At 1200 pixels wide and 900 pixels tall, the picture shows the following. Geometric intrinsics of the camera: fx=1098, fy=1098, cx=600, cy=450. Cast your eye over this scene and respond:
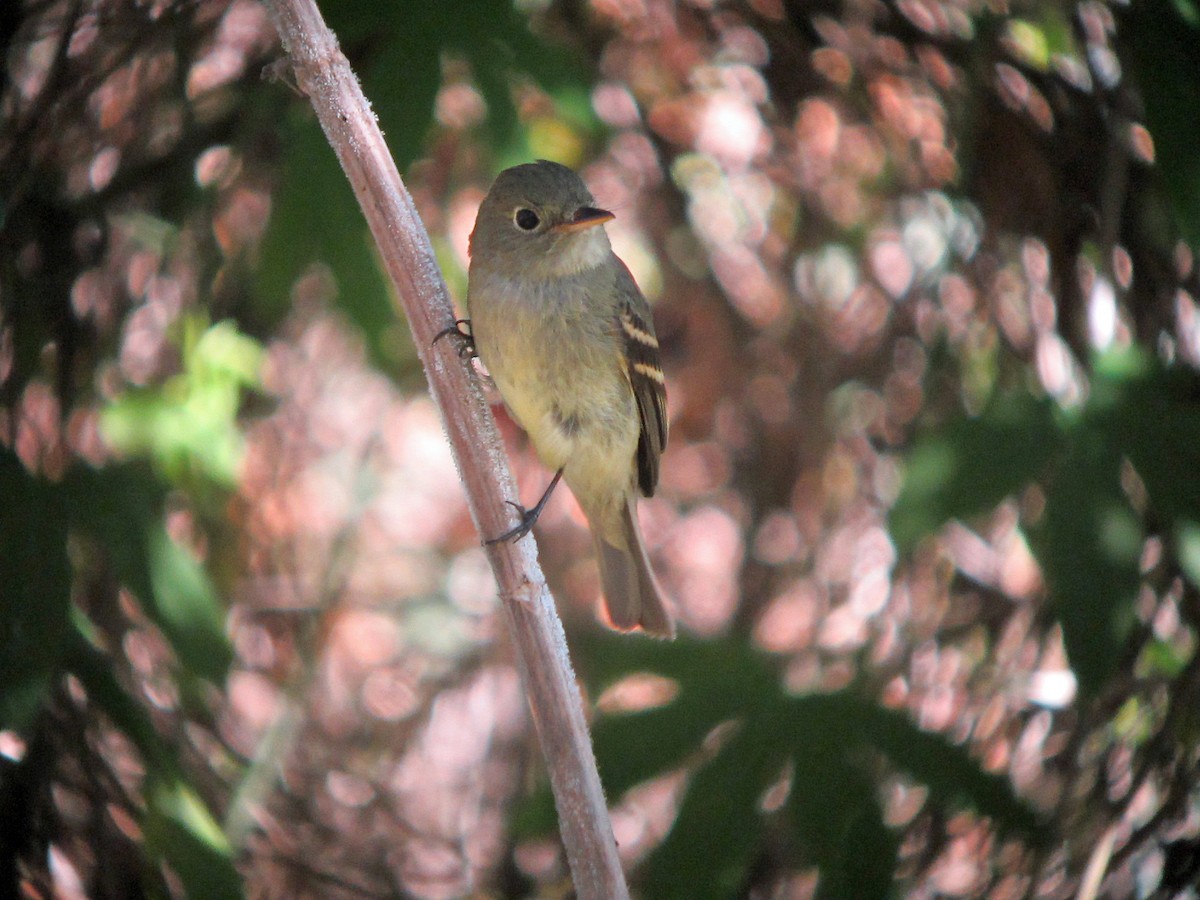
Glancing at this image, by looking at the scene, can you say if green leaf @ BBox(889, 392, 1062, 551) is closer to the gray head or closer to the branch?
the branch

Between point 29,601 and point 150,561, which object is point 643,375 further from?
point 29,601

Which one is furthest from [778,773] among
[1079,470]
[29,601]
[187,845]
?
[29,601]

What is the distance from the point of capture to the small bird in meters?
2.50

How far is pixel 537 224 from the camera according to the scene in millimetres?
2553

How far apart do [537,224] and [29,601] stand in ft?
4.34

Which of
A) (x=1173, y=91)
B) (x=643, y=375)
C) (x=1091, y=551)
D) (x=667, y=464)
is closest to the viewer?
(x=1091, y=551)

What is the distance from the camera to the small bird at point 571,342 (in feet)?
8.21

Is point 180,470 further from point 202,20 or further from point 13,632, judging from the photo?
point 202,20

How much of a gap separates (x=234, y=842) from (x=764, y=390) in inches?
93.3

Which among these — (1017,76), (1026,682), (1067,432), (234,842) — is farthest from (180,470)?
(1017,76)

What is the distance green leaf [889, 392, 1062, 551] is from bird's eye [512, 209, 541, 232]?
1.04 m

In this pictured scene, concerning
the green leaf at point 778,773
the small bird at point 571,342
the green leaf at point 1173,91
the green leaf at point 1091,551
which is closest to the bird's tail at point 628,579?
the small bird at point 571,342

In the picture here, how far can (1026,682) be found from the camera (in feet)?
8.99

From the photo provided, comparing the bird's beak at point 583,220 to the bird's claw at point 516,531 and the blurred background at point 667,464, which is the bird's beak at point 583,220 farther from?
the bird's claw at point 516,531
